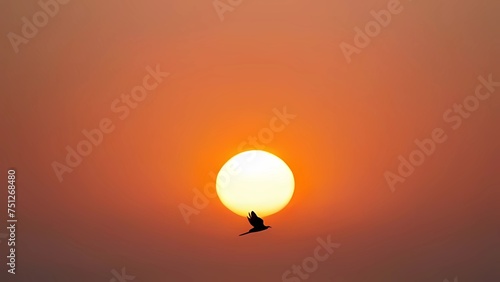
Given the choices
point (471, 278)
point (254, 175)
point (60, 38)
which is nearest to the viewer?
point (254, 175)

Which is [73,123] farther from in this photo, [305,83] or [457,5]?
[457,5]

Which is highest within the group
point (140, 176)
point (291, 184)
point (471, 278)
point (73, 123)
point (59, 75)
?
point (59, 75)

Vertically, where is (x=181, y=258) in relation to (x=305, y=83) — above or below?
below

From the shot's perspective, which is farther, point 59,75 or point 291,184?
point 59,75

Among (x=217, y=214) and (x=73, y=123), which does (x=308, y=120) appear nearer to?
(x=217, y=214)

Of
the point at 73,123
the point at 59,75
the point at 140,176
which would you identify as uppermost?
the point at 59,75

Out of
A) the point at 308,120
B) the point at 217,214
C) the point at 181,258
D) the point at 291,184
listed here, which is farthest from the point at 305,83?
the point at 181,258

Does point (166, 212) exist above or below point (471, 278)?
above

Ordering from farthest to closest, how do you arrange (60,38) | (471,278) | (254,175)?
(471,278), (60,38), (254,175)

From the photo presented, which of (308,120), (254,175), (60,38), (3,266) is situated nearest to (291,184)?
(254,175)
